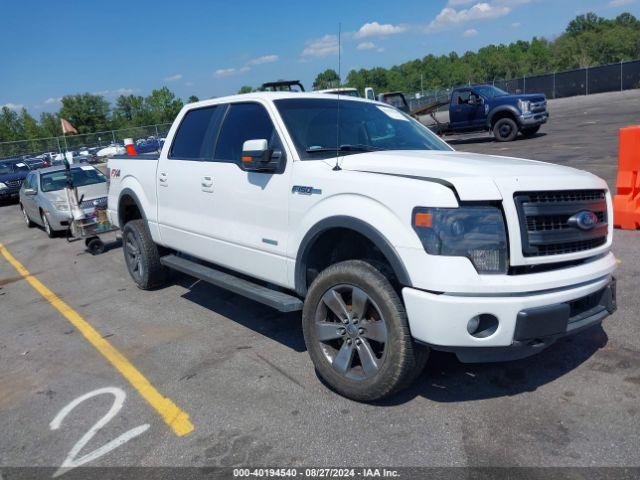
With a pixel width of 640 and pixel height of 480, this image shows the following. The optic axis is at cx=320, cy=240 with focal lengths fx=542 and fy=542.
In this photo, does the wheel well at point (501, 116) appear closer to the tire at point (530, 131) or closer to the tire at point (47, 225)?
the tire at point (530, 131)

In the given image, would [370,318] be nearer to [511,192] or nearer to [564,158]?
[511,192]

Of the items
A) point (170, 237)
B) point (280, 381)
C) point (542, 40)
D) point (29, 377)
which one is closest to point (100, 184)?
point (170, 237)

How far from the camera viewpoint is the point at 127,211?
6996 mm

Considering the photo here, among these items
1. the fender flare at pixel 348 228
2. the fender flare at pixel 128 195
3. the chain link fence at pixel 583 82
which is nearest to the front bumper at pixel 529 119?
the fender flare at pixel 128 195

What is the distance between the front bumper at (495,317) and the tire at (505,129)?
1698 centimetres

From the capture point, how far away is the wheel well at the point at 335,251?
3.78 meters

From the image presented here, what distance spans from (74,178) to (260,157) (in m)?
8.94

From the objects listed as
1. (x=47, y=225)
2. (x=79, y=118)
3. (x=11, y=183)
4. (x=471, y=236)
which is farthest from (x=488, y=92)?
(x=79, y=118)

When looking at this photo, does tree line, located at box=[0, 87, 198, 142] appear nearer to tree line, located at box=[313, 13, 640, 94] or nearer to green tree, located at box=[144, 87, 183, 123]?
green tree, located at box=[144, 87, 183, 123]

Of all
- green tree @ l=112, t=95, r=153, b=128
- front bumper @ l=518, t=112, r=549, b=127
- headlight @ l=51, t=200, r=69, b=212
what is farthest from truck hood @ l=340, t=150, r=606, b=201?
green tree @ l=112, t=95, r=153, b=128

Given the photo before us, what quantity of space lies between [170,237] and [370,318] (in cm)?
293

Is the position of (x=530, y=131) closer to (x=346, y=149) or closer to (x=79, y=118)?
(x=346, y=149)

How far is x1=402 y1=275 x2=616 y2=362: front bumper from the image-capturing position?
2.96m

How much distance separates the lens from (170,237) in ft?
18.6
